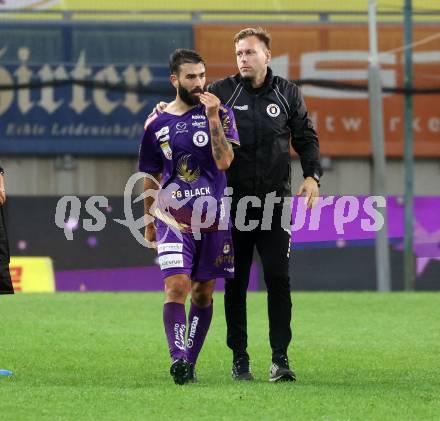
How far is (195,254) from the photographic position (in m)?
8.36

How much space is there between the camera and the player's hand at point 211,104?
26.4 ft

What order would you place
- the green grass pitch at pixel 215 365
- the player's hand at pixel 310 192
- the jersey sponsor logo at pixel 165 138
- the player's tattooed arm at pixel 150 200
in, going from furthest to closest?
the player's hand at pixel 310 192 < the player's tattooed arm at pixel 150 200 < the jersey sponsor logo at pixel 165 138 < the green grass pitch at pixel 215 365

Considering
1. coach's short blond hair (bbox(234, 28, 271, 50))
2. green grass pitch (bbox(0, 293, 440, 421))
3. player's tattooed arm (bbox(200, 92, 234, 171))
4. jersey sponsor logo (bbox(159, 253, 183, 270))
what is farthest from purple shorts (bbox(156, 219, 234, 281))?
coach's short blond hair (bbox(234, 28, 271, 50))

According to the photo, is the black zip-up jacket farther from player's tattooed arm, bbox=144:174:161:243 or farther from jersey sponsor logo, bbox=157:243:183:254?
jersey sponsor logo, bbox=157:243:183:254

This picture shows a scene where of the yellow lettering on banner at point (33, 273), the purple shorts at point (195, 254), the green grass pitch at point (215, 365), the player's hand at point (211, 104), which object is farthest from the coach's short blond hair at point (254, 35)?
the yellow lettering on banner at point (33, 273)

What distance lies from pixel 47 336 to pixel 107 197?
1095 centimetres

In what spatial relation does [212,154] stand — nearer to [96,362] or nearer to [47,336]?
[96,362]

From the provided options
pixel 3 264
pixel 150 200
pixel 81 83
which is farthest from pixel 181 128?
pixel 81 83

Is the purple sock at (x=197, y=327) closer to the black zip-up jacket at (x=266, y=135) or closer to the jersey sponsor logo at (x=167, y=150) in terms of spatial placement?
the black zip-up jacket at (x=266, y=135)

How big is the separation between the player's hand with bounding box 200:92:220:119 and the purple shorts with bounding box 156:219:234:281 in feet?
2.45

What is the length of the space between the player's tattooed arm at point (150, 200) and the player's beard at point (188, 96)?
19.9 inches

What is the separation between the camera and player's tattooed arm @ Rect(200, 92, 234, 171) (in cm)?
804

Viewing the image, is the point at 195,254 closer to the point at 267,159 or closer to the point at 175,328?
the point at 175,328

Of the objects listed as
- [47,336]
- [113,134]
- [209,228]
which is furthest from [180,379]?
[113,134]
